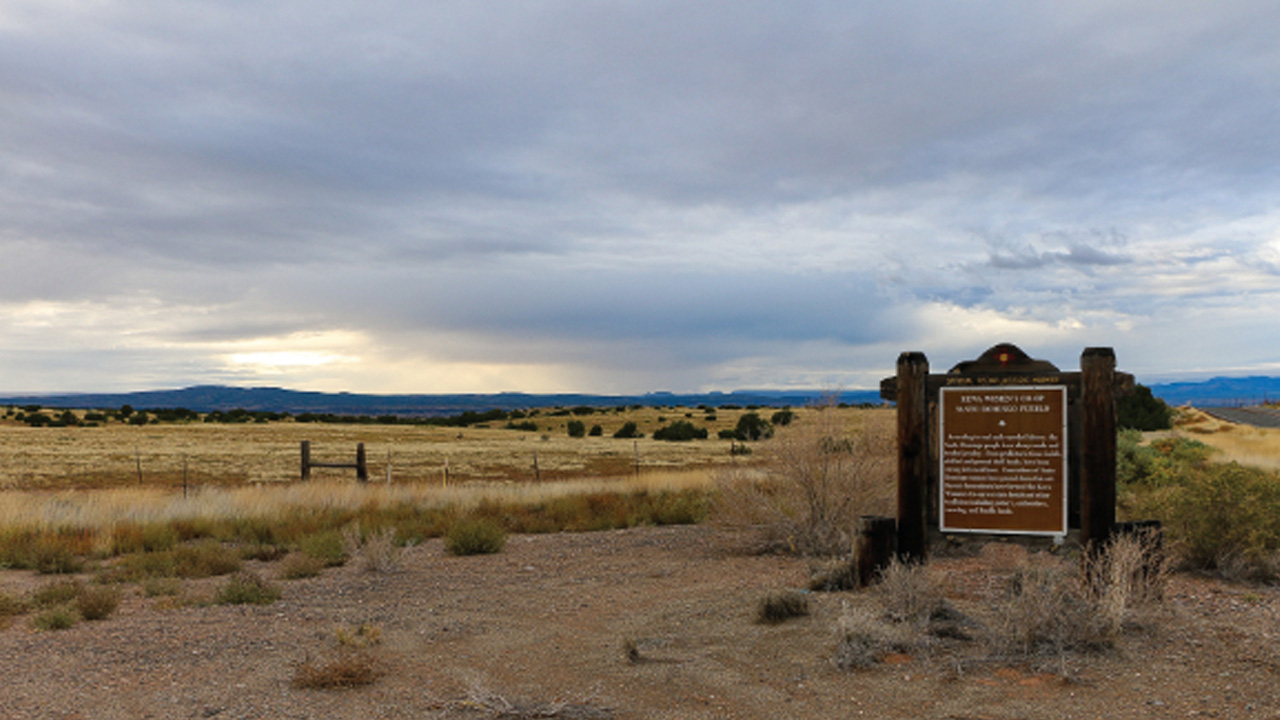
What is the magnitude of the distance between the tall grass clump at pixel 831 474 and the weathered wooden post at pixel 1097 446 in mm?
3619

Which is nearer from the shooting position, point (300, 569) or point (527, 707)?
point (527, 707)

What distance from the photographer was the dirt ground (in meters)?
5.88

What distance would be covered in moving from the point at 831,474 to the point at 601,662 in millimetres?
5384

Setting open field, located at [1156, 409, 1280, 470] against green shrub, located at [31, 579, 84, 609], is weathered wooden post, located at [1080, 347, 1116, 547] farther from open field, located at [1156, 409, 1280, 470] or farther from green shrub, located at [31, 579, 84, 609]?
open field, located at [1156, 409, 1280, 470]

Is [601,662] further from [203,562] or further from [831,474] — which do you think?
[203,562]

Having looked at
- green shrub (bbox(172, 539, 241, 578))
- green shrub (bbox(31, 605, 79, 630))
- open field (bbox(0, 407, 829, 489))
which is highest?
green shrub (bbox(31, 605, 79, 630))

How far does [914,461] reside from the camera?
8.61 m

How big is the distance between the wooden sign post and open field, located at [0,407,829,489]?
19076 mm

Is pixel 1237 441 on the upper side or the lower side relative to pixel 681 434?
upper

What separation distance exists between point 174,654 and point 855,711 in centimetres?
557

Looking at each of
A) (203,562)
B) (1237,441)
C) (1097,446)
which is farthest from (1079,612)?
(1237,441)

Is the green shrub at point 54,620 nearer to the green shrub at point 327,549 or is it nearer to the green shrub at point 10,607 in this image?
the green shrub at point 10,607

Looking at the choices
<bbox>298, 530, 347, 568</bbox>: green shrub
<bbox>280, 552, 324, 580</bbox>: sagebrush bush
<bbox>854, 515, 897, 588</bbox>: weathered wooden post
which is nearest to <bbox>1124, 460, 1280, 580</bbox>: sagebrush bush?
<bbox>854, 515, 897, 588</bbox>: weathered wooden post

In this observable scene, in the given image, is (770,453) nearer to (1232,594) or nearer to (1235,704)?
(1232,594)
